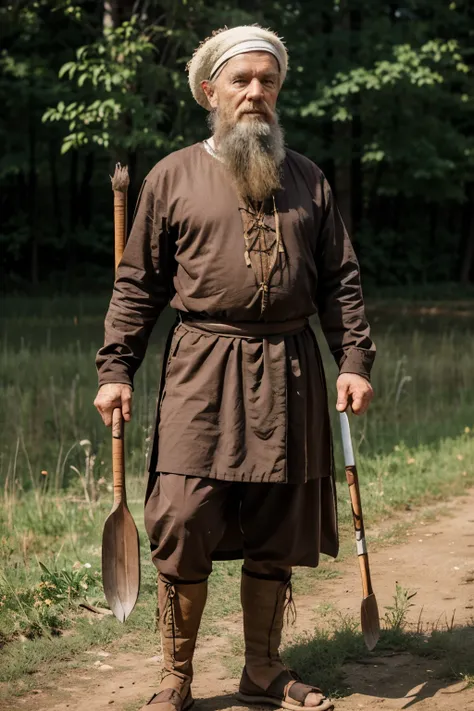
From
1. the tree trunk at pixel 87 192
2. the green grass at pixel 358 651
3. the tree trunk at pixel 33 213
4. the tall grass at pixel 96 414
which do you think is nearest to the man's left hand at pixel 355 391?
the green grass at pixel 358 651

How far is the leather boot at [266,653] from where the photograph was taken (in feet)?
12.5

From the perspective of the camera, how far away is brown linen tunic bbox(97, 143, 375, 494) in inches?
142

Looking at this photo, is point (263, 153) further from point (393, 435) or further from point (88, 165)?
point (88, 165)

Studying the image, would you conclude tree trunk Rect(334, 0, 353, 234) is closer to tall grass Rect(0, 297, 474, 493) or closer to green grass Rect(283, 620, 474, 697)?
tall grass Rect(0, 297, 474, 493)

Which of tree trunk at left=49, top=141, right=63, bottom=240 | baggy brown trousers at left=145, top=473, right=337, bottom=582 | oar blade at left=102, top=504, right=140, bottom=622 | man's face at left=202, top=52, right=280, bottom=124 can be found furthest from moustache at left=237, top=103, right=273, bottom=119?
tree trunk at left=49, top=141, right=63, bottom=240

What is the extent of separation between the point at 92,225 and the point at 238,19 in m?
13.3

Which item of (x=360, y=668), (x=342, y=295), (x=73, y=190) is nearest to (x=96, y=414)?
(x=360, y=668)

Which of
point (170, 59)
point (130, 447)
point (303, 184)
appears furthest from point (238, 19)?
point (303, 184)

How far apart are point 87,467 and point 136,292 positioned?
311 centimetres

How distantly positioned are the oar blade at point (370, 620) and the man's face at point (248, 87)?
1.70 metres

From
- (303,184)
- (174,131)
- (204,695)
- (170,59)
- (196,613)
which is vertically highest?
(170,59)

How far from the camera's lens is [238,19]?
1534 cm

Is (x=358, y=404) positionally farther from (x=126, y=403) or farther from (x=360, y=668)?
(x=360, y=668)

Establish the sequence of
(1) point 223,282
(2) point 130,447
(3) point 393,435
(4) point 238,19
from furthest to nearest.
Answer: (4) point 238,19 → (3) point 393,435 → (2) point 130,447 → (1) point 223,282
